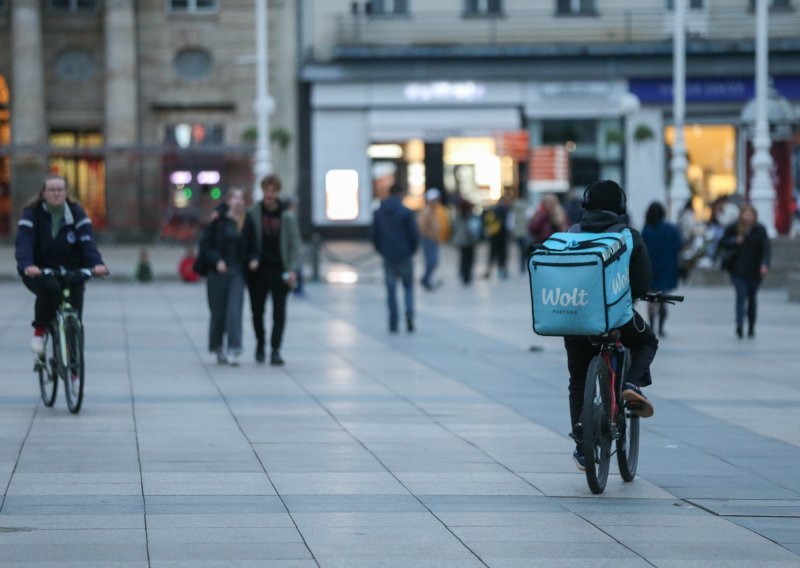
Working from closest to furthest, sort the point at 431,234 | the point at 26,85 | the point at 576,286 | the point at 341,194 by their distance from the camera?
the point at 576,286, the point at 431,234, the point at 26,85, the point at 341,194

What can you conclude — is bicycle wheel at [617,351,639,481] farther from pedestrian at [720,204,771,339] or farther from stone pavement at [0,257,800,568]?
pedestrian at [720,204,771,339]

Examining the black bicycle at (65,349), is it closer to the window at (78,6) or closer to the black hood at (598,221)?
the black hood at (598,221)

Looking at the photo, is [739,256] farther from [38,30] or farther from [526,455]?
[38,30]

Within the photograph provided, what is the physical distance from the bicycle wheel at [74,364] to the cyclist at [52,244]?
0.86ft

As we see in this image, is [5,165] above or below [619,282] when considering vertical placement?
below

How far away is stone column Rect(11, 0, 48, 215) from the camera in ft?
157

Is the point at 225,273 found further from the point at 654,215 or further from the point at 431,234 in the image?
the point at 431,234

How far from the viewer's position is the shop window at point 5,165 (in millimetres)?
47750

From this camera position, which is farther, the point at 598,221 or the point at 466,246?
the point at 466,246

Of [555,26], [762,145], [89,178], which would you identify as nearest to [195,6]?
[89,178]

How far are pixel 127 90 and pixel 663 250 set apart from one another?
31.2m

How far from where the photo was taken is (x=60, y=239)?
13117 millimetres

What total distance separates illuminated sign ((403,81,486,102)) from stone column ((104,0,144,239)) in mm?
7487

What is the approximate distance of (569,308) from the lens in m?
9.18
